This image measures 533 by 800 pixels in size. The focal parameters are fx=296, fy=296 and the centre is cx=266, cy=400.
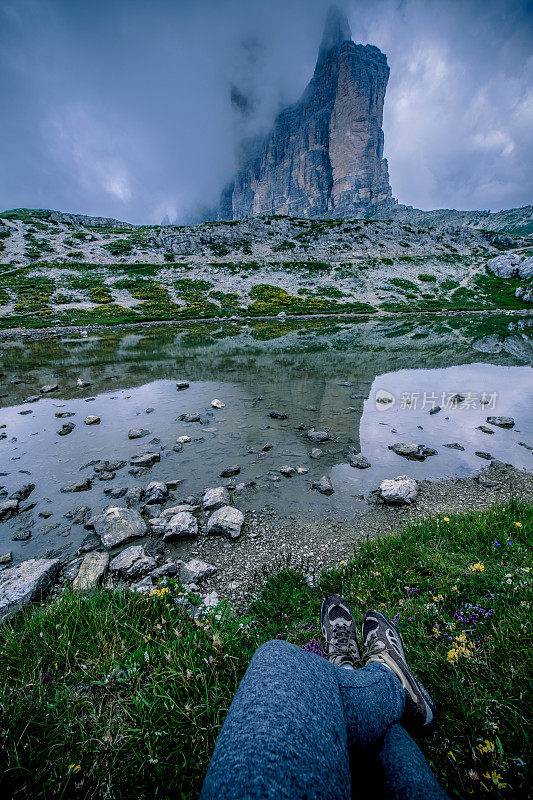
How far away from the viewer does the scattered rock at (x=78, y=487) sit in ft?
20.1

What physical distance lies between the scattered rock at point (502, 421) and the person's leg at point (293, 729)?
8907 millimetres

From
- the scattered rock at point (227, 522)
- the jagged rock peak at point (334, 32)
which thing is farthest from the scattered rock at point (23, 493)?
the jagged rock peak at point (334, 32)

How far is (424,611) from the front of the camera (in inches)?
112

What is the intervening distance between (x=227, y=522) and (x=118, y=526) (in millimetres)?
1801

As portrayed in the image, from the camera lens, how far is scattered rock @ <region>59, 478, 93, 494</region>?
6.12 m

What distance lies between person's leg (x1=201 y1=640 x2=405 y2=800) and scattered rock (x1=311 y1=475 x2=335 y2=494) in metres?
3.87

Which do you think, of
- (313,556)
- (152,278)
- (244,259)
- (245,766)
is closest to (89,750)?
(245,766)

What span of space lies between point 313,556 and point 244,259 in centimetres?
6515

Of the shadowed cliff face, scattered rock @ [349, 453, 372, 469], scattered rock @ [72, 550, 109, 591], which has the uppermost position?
the shadowed cliff face

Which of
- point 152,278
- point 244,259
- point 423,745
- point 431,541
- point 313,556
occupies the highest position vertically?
point 244,259

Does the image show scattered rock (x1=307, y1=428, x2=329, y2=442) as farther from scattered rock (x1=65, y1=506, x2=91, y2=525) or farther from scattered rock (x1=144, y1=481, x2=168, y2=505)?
scattered rock (x1=65, y1=506, x2=91, y2=525)

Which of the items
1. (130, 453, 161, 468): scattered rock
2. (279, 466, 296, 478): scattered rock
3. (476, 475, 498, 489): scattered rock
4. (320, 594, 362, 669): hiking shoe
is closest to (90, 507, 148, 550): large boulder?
(130, 453, 161, 468): scattered rock

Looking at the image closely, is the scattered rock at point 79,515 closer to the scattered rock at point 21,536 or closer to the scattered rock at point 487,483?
the scattered rock at point 21,536

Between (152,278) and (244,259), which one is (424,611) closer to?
(152,278)
